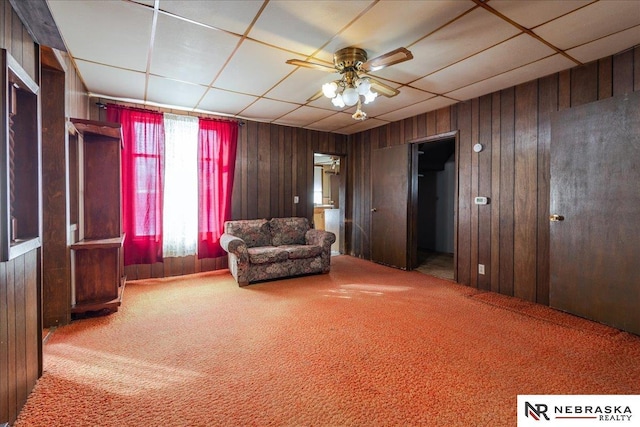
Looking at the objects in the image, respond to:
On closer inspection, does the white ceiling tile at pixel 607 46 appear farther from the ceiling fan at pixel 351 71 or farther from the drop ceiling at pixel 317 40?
the ceiling fan at pixel 351 71

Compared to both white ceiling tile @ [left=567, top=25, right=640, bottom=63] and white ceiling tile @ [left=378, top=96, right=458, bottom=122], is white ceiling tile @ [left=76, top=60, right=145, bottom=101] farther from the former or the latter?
white ceiling tile @ [left=567, top=25, right=640, bottom=63]

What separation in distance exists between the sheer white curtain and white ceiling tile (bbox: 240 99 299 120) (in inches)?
34.9

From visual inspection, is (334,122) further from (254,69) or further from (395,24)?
(395,24)

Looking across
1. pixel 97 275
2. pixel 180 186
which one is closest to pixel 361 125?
pixel 180 186

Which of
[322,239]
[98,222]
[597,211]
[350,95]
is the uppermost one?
[350,95]

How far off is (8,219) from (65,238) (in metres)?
1.56

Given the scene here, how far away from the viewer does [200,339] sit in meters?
2.43

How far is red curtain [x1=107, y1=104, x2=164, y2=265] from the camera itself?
402 cm

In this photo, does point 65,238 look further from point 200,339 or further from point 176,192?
point 176,192

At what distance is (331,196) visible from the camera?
8836 millimetres

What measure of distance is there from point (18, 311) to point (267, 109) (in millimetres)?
3570

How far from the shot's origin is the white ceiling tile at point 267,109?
13.4 feet

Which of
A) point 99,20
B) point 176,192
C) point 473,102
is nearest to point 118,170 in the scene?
point 176,192

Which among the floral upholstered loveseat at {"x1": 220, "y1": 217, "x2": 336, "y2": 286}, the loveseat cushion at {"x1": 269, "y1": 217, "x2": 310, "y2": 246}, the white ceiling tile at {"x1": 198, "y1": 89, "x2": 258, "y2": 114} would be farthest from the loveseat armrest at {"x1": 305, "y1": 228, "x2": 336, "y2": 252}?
the white ceiling tile at {"x1": 198, "y1": 89, "x2": 258, "y2": 114}
